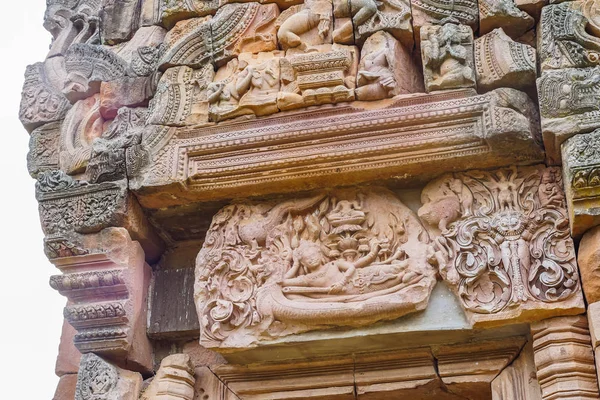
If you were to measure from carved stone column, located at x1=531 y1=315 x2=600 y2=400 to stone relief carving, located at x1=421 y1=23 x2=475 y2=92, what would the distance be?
1.38 metres

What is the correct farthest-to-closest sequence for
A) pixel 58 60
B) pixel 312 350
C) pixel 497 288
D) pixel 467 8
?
pixel 58 60
pixel 467 8
pixel 312 350
pixel 497 288

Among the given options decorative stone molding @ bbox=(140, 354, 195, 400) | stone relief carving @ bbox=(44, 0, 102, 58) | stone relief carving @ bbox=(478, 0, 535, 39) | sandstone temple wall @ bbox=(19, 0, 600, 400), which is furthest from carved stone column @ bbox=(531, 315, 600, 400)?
stone relief carving @ bbox=(44, 0, 102, 58)

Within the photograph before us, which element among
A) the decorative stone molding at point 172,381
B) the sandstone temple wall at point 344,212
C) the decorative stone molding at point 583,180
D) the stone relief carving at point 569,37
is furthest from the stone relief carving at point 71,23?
the decorative stone molding at point 583,180

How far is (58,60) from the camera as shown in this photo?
219 inches

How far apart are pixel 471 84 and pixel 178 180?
5.62 feet

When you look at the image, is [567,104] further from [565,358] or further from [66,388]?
[66,388]

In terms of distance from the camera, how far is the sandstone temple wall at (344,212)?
4.21 meters

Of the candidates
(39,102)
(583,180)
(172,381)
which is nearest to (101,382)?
(172,381)

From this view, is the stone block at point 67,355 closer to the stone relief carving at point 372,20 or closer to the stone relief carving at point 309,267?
the stone relief carving at point 309,267

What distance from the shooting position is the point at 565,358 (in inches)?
156

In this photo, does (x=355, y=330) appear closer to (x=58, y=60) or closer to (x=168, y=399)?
(x=168, y=399)

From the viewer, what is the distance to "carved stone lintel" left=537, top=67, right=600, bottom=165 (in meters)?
4.17

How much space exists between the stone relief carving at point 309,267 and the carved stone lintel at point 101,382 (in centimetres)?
53

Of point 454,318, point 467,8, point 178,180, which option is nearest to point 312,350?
point 454,318
